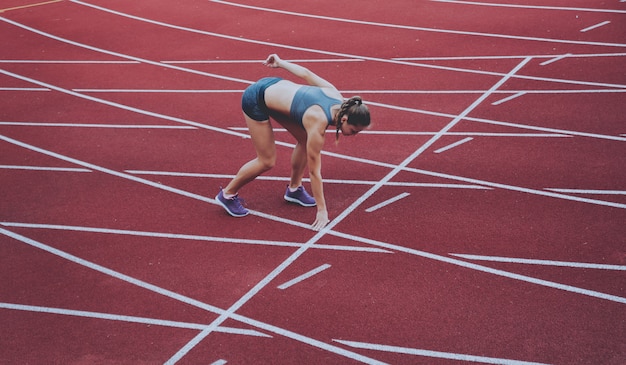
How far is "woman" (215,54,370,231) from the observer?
5.82 meters

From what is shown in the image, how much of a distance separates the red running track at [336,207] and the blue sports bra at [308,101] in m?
1.01

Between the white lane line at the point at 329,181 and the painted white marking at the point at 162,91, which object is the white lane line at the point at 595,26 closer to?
the painted white marking at the point at 162,91

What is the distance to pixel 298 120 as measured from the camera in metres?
6.04

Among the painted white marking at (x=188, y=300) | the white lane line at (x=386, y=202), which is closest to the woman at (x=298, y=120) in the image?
the white lane line at (x=386, y=202)

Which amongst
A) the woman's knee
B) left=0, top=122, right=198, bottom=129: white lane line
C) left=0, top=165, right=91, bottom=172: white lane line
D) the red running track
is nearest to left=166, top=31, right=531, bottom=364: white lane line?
the red running track

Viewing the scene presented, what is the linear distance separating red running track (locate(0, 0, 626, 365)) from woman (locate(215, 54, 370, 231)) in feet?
0.74

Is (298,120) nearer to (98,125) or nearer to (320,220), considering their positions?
Answer: (320,220)

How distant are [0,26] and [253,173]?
880 centimetres

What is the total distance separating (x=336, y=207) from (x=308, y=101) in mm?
1180

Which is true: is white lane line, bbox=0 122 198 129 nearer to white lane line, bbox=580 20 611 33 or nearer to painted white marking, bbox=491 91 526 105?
painted white marking, bbox=491 91 526 105

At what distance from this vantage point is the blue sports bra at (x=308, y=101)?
592cm

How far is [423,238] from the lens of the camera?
6.15m

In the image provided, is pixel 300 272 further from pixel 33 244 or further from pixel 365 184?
pixel 33 244

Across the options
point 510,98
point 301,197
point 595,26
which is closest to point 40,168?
point 301,197
